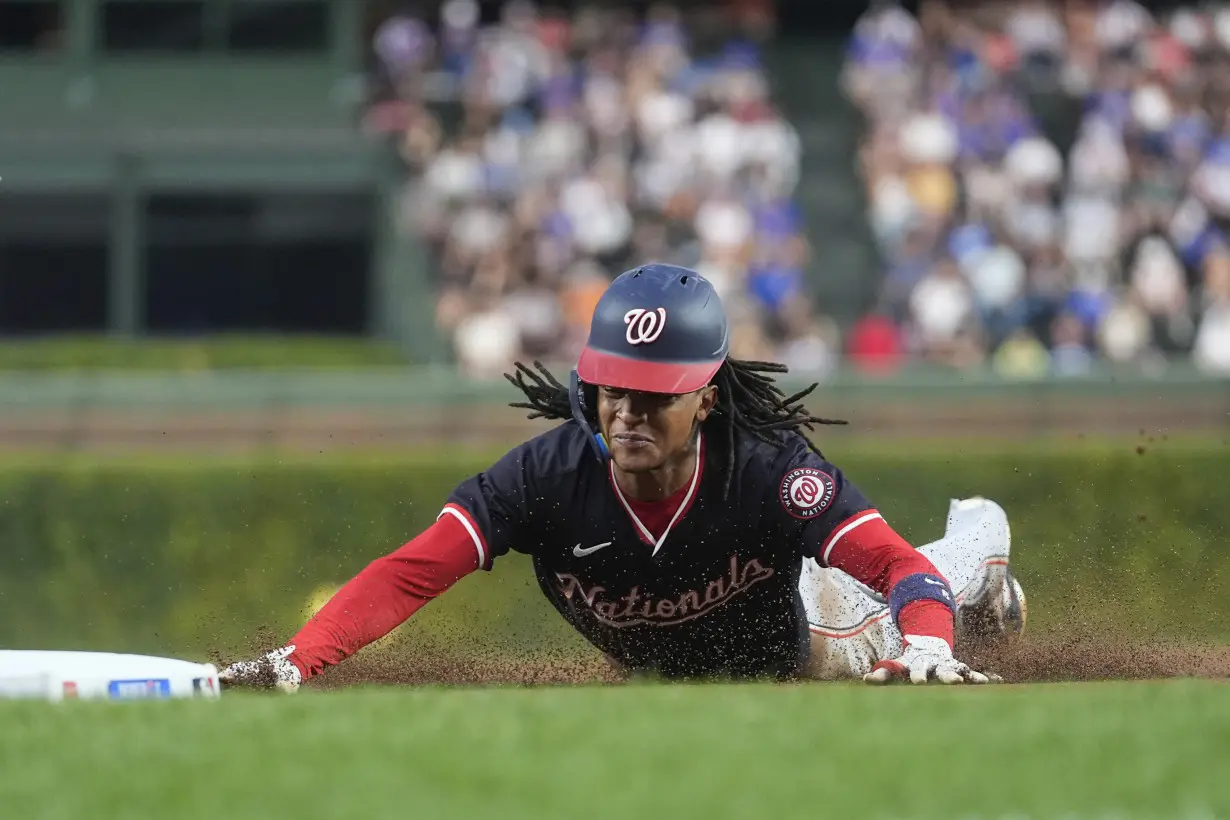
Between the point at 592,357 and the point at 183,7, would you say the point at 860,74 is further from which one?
the point at 592,357

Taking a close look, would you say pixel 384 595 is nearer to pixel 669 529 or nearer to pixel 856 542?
pixel 669 529

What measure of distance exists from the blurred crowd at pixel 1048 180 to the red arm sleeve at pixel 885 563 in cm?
925

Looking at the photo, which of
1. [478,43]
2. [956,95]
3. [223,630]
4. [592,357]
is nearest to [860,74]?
[956,95]

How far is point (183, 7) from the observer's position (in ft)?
63.9

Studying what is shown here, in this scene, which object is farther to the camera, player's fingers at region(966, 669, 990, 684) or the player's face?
the player's face

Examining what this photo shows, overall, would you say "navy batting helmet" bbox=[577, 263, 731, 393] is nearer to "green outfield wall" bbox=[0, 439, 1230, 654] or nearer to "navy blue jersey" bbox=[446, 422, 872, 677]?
"navy blue jersey" bbox=[446, 422, 872, 677]

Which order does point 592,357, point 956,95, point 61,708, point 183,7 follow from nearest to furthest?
point 61,708
point 592,357
point 956,95
point 183,7

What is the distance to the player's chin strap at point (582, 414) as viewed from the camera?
6.88 metres

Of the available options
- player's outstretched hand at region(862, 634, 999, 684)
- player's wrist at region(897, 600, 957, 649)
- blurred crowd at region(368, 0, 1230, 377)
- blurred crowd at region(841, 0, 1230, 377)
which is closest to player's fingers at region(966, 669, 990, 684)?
player's outstretched hand at region(862, 634, 999, 684)

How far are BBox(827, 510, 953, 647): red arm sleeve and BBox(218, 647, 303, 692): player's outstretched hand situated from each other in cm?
187

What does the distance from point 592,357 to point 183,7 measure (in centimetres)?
1404

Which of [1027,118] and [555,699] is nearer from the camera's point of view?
[555,699]

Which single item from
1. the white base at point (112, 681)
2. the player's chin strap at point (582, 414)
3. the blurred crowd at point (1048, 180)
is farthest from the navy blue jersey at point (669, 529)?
the blurred crowd at point (1048, 180)

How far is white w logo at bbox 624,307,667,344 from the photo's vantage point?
257 inches
